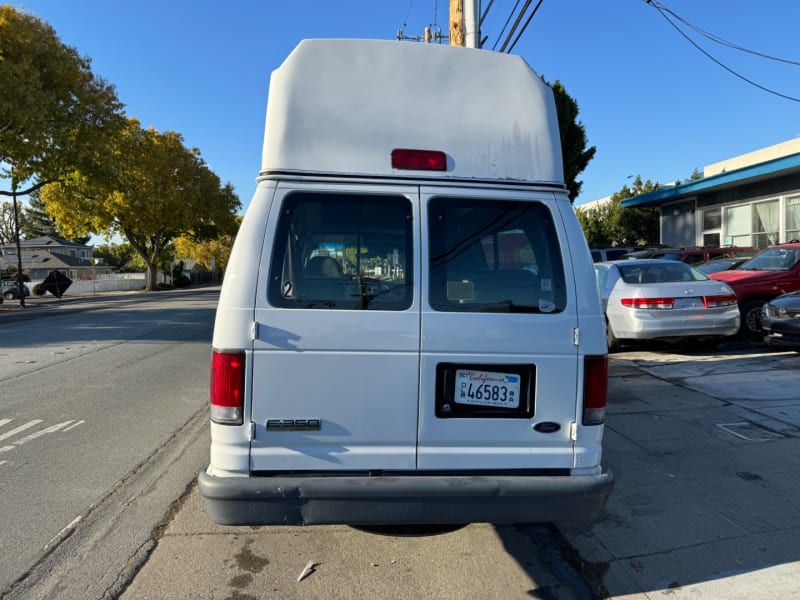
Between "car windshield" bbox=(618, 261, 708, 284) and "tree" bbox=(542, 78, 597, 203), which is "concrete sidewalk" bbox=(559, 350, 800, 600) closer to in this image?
"car windshield" bbox=(618, 261, 708, 284)

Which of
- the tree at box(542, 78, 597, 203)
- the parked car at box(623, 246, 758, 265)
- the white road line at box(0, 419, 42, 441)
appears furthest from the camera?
the tree at box(542, 78, 597, 203)

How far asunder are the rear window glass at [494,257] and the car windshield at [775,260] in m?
9.41

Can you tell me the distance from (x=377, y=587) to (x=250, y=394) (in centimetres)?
129

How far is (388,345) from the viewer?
2.88m

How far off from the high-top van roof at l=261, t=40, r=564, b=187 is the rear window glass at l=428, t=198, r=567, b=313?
19cm

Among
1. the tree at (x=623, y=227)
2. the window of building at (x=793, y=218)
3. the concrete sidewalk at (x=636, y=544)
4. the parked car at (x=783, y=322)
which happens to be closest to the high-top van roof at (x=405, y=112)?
the concrete sidewalk at (x=636, y=544)

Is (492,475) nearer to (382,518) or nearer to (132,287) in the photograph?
(382,518)

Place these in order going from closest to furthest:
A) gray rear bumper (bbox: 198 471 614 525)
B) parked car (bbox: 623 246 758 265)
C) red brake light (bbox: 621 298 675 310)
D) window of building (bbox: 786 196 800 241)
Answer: gray rear bumper (bbox: 198 471 614 525), red brake light (bbox: 621 298 675 310), parked car (bbox: 623 246 758 265), window of building (bbox: 786 196 800 241)

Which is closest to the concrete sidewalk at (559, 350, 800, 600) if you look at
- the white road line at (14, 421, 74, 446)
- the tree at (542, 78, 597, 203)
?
the white road line at (14, 421, 74, 446)

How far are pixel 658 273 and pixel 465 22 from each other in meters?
6.39

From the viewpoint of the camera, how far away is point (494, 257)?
3.12 m

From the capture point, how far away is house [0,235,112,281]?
67.9 m

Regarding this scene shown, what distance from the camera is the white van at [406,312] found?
2.84 metres

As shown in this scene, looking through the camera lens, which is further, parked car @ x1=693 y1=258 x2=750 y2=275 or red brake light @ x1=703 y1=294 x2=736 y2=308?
parked car @ x1=693 y1=258 x2=750 y2=275
